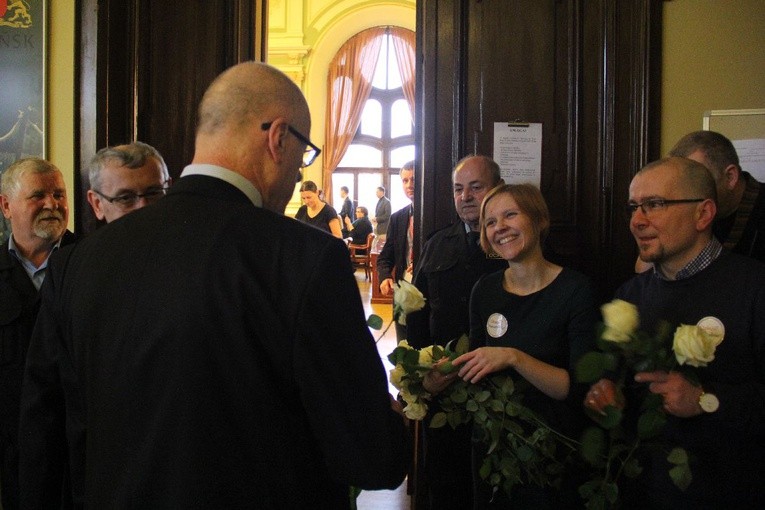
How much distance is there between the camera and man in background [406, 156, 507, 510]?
2574mm

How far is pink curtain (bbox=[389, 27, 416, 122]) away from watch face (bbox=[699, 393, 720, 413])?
1284 centimetres

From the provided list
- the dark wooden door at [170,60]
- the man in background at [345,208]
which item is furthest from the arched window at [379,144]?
the dark wooden door at [170,60]

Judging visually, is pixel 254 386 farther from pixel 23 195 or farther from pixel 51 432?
pixel 23 195

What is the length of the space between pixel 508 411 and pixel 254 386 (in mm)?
900

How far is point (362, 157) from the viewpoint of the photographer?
47.6 ft

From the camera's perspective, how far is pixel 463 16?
3168 millimetres

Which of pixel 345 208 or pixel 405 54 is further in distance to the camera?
pixel 405 54

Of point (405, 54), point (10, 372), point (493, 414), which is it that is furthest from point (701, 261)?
point (405, 54)

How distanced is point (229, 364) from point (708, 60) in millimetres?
2913

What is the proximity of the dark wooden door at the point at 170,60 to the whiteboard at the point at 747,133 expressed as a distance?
2.35 meters

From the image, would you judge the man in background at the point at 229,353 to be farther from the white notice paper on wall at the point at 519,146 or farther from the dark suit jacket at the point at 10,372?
the white notice paper on wall at the point at 519,146

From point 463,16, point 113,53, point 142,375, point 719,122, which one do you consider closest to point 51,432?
point 142,375

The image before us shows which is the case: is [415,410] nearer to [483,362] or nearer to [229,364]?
[483,362]

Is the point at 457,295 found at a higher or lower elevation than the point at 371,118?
lower
